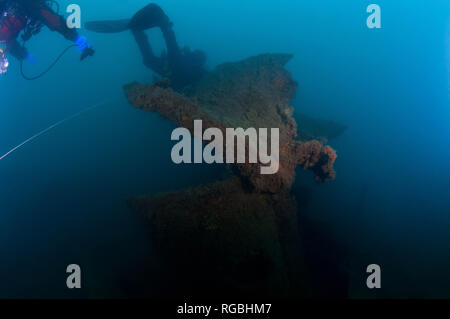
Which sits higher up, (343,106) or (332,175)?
(343,106)

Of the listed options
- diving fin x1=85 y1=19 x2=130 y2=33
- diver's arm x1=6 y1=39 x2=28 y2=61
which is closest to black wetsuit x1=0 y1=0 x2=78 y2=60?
diver's arm x1=6 y1=39 x2=28 y2=61

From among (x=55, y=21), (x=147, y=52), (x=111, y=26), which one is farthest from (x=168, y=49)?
(x=55, y=21)

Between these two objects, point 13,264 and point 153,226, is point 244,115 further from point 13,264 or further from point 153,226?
point 13,264

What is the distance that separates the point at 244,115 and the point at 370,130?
24.6 feet

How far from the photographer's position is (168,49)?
7.64 m

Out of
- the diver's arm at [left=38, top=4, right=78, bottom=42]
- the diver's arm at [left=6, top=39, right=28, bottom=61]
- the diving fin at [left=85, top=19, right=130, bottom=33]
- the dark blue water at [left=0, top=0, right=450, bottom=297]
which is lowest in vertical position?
the dark blue water at [left=0, top=0, right=450, bottom=297]

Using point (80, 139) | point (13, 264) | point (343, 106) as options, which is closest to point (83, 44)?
point (80, 139)

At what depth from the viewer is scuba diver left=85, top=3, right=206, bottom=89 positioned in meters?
7.00

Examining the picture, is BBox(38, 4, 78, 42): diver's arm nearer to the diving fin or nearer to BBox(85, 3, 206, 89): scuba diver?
BBox(85, 3, 206, 89): scuba diver

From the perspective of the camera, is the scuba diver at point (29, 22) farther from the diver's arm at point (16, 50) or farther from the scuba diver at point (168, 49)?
the scuba diver at point (168, 49)

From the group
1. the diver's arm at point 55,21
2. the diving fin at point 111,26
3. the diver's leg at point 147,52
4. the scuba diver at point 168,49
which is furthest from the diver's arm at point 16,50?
the diver's leg at point 147,52

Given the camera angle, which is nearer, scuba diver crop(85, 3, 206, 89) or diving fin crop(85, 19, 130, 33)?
scuba diver crop(85, 3, 206, 89)

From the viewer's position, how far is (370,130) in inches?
359

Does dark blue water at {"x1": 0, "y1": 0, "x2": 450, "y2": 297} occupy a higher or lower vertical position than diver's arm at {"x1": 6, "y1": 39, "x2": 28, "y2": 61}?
lower
